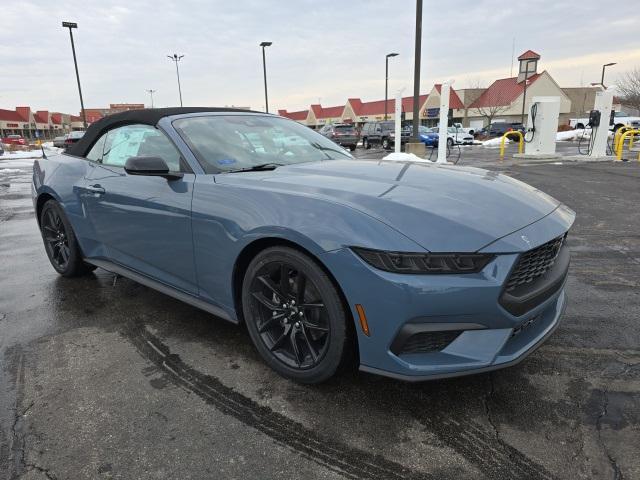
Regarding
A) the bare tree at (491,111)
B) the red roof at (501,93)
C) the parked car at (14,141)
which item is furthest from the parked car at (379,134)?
the red roof at (501,93)

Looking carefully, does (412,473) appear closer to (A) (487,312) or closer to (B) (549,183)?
(A) (487,312)

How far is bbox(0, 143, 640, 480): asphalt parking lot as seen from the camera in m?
1.98

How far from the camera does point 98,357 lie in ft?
9.74

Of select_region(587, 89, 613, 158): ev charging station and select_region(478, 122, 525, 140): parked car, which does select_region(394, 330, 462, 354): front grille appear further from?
select_region(478, 122, 525, 140): parked car

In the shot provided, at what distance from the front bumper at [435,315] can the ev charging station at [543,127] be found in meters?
17.8

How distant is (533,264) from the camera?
2.23 metres

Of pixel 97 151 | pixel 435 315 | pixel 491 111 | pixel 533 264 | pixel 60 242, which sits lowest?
pixel 60 242

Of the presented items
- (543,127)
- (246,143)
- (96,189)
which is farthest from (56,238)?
(543,127)

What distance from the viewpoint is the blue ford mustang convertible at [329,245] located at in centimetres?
204

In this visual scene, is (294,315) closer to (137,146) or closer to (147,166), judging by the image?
(147,166)

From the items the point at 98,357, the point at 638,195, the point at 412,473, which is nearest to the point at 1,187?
the point at 98,357

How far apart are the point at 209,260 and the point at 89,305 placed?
1690mm

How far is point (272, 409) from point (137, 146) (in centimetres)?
230

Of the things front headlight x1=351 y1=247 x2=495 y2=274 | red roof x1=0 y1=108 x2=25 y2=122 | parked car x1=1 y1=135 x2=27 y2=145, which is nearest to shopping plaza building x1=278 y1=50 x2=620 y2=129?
parked car x1=1 y1=135 x2=27 y2=145
